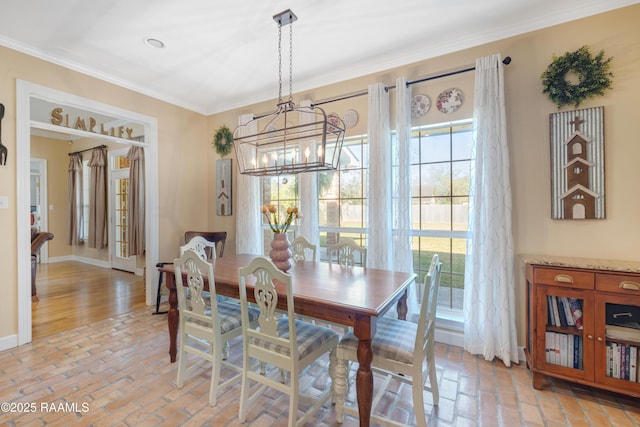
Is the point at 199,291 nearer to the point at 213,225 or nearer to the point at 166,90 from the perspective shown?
the point at 213,225

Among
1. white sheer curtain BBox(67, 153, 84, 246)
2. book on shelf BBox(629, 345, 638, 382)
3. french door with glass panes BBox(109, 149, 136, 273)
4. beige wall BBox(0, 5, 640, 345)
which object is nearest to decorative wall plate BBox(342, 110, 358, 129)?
beige wall BBox(0, 5, 640, 345)

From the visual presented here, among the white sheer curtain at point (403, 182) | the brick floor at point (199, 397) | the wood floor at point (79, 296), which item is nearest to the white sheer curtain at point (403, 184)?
the white sheer curtain at point (403, 182)

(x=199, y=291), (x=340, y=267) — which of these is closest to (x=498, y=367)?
(x=340, y=267)

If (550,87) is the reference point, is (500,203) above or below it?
below

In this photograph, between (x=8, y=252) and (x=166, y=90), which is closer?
→ (x=8, y=252)

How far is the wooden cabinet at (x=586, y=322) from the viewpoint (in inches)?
72.1

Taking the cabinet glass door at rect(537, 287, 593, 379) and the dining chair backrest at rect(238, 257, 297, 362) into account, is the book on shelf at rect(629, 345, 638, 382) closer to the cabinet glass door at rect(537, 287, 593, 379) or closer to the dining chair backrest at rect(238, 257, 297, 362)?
the cabinet glass door at rect(537, 287, 593, 379)

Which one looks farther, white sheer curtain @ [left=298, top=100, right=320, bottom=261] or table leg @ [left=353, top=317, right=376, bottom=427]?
white sheer curtain @ [left=298, top=100, right=320, bottom=261]

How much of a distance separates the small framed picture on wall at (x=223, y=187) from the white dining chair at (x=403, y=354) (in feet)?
9.95

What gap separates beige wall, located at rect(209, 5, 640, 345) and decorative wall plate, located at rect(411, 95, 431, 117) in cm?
5

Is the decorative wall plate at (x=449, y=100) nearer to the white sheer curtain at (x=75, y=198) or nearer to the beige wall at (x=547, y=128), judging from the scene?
the beige wall at (x=547, y=128)

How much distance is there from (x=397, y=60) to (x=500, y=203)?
1726 mm

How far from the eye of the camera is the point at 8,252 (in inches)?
105

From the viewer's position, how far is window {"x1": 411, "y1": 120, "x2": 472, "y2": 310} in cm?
286
